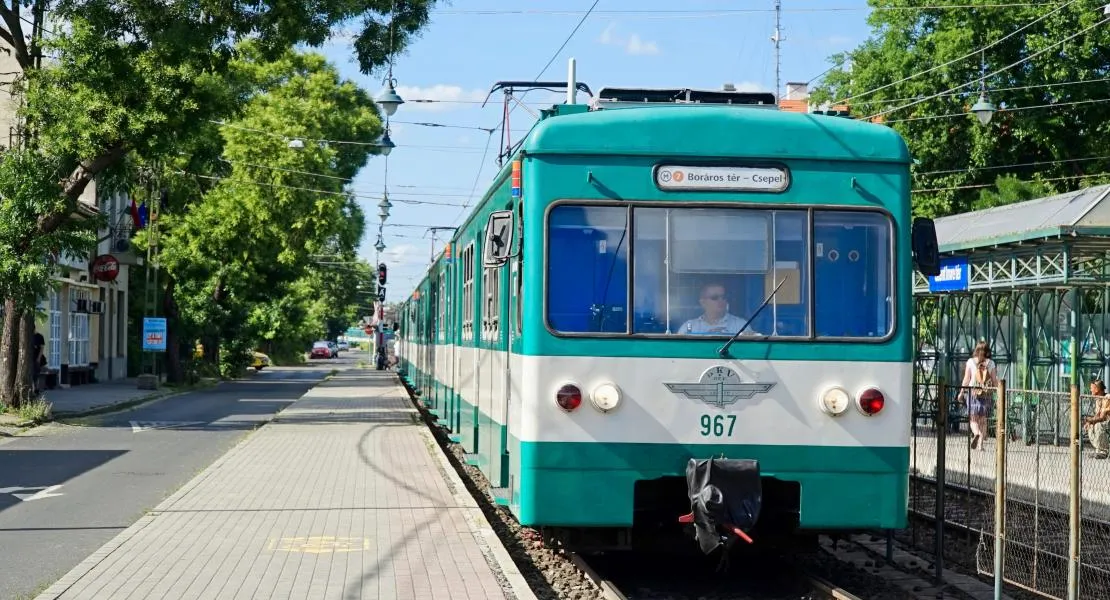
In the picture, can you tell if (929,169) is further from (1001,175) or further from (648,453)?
(648,453)

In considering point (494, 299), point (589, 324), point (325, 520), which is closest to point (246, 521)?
point (325, 520)

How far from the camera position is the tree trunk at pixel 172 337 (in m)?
47.8

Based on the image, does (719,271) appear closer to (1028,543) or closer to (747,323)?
(747,323)

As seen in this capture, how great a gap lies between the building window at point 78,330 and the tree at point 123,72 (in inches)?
840

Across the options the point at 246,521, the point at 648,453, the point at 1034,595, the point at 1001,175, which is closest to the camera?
the point at 648,453

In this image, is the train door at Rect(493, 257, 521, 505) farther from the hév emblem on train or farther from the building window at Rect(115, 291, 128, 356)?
the building window at Rect(115, 291, 128, 356)

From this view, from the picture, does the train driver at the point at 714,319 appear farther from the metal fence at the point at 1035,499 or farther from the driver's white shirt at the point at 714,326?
the metal fence at the point at 1035,499

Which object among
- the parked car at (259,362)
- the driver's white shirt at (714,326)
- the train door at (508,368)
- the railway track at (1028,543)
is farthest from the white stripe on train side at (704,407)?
the parked car at (259,362)

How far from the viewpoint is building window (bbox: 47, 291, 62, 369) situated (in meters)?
44.5

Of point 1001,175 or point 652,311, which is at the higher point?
point 1001,175

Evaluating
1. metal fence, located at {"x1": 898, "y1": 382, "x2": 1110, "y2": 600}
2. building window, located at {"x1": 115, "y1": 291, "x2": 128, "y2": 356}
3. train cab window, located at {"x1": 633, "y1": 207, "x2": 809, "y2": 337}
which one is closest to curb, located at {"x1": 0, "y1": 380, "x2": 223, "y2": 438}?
building window, located at {"x1": 115, "y1": 291, "x2": 128, "y2": 356}

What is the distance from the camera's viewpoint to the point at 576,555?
36.1ft

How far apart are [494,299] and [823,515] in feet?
11.6

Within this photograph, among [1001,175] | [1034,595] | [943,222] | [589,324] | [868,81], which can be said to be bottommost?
[1034,595]
